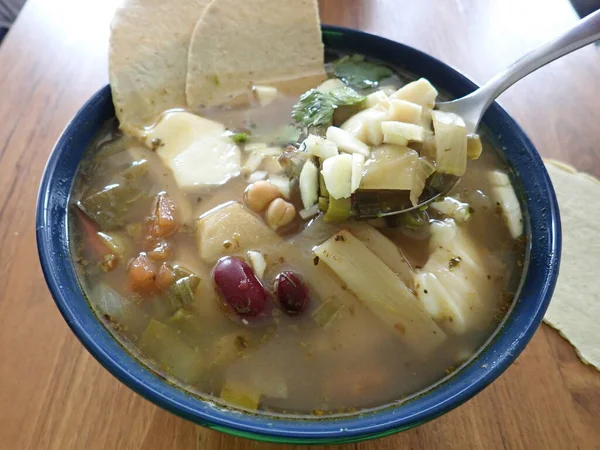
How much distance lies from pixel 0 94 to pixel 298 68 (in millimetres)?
1063

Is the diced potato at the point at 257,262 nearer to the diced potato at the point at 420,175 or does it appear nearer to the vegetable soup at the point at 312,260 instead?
the vegetable soup at the point at 312,260

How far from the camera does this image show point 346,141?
134 centimetres

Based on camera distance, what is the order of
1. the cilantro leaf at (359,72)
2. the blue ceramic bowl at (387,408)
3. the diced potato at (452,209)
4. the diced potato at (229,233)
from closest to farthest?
the blue ceramic bowl at (387,408), the diced potato at (229,233), the diced potato at (452,209), the cilantro leaf at (359,72)

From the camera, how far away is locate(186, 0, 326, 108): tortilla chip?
5.37 ft

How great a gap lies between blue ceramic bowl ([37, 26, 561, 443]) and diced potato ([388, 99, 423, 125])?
0.38m

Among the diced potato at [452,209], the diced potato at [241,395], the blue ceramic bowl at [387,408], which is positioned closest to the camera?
the blue ceramic bowl at [387,408]

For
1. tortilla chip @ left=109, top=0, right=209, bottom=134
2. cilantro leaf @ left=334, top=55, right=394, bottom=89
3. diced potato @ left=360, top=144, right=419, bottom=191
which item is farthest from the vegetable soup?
cilantro leaf @ left=334, top=55, right=394, bottom=89

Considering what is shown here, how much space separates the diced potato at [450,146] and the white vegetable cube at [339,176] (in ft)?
0.80

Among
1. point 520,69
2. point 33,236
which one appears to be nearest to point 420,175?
point 520,69

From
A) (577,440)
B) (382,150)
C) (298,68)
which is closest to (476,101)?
(382,150)

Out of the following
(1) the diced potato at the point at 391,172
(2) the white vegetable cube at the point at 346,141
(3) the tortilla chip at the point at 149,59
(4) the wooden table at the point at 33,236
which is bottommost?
(4) the wooden table at the point at 33,236

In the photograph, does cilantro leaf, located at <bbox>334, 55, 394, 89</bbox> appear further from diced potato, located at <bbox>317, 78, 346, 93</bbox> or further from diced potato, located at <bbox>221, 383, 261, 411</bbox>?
diced potato, located at <bbox>221, 383, 261, 411</bbox>

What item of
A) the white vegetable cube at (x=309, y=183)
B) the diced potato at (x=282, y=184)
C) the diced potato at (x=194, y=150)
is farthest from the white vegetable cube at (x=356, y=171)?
the diced potato at (x=194, y=150)

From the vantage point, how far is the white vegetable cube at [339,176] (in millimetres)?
1255
